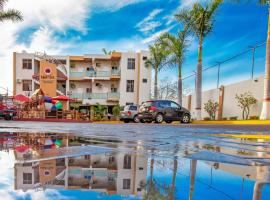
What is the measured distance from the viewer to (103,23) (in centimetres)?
3969

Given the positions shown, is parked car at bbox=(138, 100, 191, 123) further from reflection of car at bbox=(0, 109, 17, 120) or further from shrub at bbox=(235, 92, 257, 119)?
reflection of car at bbox=(0, 109, 17, 120)

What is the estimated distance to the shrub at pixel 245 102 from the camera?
58.8 feet

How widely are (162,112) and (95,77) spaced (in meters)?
23.1

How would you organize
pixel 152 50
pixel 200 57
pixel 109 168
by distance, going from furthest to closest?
pixel 152 50
pixel 200 57
pixel 109 168

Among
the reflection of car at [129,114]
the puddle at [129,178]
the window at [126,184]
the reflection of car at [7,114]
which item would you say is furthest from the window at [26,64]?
the window at [126,184]

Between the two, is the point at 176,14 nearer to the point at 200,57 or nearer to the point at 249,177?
the point at 200,57

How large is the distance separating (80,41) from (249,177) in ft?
142

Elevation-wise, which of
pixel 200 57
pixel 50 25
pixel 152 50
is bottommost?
pixel 200 57

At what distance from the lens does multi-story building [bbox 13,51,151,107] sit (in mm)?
39188

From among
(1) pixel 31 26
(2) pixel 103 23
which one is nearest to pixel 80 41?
(2) pixel 103 23

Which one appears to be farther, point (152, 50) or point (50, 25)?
point (50, 25)

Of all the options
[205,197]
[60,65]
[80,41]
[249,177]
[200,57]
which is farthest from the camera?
[80,41]

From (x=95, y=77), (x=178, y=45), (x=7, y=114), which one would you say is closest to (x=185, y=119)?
(x=178, y=45)

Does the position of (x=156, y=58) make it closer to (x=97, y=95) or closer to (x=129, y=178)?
(x=97, y=95)
